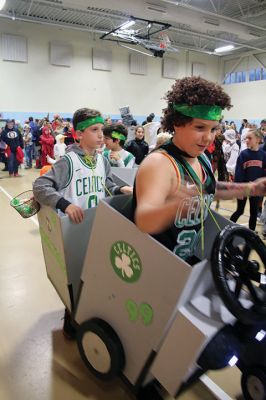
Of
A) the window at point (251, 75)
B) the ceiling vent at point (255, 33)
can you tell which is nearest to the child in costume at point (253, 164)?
the ceiling vent at point (255, 33)

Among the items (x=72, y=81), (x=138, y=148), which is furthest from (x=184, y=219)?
(x=72, y=81)

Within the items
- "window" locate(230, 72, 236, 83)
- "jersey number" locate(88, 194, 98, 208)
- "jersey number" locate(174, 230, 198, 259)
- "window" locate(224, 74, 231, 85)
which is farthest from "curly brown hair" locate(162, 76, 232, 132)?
"window" locate(224, 74, 231, 85)

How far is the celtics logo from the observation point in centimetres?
135

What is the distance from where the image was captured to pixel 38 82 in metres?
13.2

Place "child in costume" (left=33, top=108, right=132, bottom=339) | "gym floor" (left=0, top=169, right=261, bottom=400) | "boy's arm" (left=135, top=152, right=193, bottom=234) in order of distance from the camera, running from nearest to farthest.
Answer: "boy's arm" (left=135, top=152, right=193, bottom=234) → "gym floor" (left=0, top=169, right=261, bottom=400) → "child in costume" (left=33, top=108, right=132, bottom=339)

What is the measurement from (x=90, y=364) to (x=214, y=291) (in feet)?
2.77

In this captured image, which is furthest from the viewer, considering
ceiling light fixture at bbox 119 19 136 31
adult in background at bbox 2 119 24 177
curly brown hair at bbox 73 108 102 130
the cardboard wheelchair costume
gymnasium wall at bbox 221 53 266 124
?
gymnasium wall at bbox 221 53 266 124

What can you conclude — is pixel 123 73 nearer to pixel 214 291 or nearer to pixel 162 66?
pixel 162 66

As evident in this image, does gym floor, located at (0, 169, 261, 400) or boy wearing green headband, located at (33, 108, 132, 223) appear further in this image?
boy wearing green headband, located at (33, 108, 132, 223)

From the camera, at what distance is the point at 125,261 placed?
1.41 meters

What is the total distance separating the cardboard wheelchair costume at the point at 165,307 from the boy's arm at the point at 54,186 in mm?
104

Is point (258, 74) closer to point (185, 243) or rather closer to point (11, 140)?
point (11, 140)

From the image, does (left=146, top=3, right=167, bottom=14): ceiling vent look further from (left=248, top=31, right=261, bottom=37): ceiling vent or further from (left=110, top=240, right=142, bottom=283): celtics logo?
(left=110, top=240, right=142, bottom=283): celtics logo

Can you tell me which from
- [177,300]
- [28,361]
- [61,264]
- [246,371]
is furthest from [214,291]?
[28,361]
